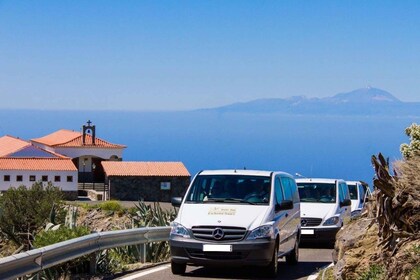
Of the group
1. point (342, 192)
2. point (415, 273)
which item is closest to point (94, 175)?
point (342, 192)

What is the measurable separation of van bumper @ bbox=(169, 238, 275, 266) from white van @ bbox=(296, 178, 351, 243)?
23.5 ft

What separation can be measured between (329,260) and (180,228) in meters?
4.87

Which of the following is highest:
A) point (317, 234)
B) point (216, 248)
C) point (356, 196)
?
point (216, 248)

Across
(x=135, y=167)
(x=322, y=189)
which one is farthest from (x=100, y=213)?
(x=322, y=189)

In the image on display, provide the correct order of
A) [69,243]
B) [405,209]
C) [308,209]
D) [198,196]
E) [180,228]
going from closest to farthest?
[405,209]
[69,243]
[180,228]
[198,196]
[308,209]

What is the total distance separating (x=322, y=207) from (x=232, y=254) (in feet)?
30.9

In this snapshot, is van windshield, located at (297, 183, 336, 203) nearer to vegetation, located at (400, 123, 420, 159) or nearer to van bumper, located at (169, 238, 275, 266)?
van bumper, located at (169, 238, 275, 266)

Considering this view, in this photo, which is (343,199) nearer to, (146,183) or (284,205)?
(284,205)

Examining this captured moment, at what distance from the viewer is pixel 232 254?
14555 mm

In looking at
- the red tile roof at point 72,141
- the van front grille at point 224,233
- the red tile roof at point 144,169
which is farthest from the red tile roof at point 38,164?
the van front grille at point 224,233

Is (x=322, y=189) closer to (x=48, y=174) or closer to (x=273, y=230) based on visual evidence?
(x=273, y=230)

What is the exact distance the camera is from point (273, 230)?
1498 cm

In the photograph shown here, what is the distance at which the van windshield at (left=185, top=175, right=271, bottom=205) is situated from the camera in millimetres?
15773

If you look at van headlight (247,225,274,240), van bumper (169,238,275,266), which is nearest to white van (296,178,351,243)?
van headlight (247,225,274,240)
